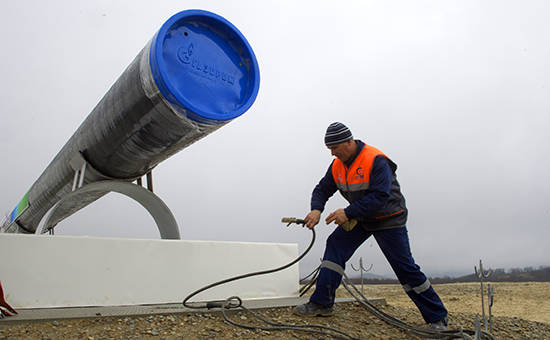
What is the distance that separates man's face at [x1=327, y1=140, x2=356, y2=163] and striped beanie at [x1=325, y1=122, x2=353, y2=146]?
4 centimetres

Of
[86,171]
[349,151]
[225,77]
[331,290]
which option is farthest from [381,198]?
[86,171]

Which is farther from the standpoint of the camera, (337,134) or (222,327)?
(337,134)

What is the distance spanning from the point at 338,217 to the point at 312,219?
0.29 meters

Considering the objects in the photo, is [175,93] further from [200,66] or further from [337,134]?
[337,134]

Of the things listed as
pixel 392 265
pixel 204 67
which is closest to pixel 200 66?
pixel 204 67

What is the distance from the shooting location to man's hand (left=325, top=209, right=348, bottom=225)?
2936mm

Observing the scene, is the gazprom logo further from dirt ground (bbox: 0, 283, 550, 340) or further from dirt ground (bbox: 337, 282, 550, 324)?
dirt ground (bbox: 337, 282, 550, 324)

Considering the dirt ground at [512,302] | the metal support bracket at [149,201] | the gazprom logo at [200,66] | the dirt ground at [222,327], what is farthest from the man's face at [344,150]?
the dirt ground at [512,302]

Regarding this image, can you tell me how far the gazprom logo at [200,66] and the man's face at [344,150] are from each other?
1000 mm

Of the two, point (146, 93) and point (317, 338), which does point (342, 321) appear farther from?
point (146, 93)

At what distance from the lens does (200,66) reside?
2.95 meters

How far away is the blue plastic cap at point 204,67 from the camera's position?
2.72 metres

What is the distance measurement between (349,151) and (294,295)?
1945 millimetres

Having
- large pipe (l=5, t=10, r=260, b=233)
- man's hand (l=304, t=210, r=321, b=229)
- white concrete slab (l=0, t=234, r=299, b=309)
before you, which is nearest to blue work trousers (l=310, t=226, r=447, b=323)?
man's hand (l=304, t=210, r=321, b=229)
